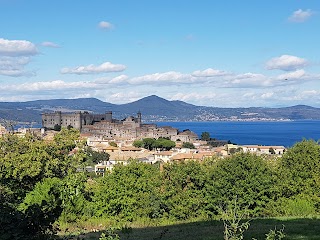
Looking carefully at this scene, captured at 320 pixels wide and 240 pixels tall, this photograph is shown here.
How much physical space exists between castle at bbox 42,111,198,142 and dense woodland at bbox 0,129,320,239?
95.6 metres

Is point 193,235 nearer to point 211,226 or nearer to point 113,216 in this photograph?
point 211,226

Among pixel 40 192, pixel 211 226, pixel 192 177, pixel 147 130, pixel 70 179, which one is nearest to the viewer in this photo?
pixel 211 226

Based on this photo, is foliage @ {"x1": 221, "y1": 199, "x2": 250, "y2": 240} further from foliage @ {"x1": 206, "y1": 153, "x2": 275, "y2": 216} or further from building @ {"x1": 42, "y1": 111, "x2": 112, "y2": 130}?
building @ {"x1": 42, "y1": 111, "x2": 112, "y2": 130}

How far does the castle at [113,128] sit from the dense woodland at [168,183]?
9560 cm

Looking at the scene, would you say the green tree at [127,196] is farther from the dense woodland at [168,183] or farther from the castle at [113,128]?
the castle at [113,128]

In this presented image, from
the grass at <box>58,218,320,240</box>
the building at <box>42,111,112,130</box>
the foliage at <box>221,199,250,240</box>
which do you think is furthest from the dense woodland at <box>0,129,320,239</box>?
the building at <box>42,111,112,130</box>

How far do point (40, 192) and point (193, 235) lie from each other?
5.91m

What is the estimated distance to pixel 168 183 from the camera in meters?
21.7

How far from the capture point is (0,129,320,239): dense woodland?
1925cm

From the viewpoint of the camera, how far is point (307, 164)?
22.5 meters

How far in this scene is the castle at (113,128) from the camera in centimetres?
12188

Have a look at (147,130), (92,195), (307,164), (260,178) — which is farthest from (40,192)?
(147,130)

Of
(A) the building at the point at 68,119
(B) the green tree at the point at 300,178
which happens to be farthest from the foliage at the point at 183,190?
(A) the building at the point at 68,119

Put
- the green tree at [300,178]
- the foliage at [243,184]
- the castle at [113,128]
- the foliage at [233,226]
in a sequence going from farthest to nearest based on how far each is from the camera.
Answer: the castle at [113,128], the foliage at [243,184], the green tree at [300,178], the foliage at [233,226]
